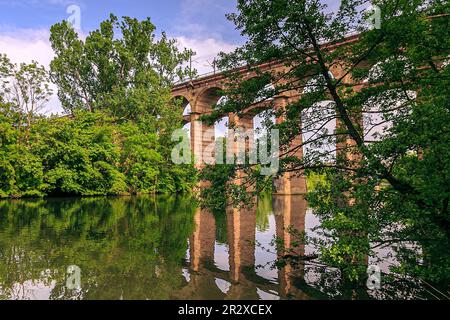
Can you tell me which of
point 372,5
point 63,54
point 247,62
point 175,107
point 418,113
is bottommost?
point 418,113

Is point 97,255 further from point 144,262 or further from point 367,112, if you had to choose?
point 367,112

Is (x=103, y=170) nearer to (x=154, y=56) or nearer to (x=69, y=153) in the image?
(x=69, y=153)

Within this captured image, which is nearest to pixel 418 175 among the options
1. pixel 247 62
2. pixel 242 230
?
pixel 247 62

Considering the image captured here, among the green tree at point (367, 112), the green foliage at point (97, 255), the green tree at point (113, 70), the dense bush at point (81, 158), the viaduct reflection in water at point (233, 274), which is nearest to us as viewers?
the green tree at point (367, 112)

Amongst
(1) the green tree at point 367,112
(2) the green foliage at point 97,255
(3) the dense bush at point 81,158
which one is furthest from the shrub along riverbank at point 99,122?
(1) the green tree at point 367,112

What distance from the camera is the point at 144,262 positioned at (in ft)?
24.2

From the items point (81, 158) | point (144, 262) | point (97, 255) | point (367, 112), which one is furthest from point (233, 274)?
point (81, 158)

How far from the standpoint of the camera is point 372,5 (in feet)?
19.2

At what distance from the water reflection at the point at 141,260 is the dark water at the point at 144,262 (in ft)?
0.05

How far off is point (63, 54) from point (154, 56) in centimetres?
870

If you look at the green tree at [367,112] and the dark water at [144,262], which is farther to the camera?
the dark water at [144,262]

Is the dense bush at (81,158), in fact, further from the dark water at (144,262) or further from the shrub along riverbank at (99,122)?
the dark water at (144,262)

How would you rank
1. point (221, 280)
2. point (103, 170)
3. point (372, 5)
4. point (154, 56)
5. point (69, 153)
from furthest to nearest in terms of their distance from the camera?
point (154, 56), point (103, 170), point (69, 153), point (221, 280), point (372, 5)

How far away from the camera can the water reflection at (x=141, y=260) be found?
222 inches
